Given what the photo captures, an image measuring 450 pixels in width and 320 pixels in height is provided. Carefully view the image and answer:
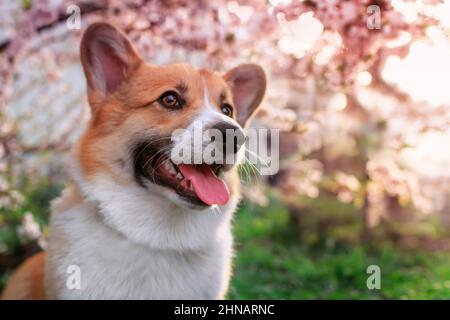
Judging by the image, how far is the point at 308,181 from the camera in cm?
770

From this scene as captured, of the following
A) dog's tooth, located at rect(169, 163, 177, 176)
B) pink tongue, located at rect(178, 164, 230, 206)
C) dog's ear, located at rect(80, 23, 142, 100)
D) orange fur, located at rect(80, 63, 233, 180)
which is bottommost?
pink tongue, located at rect(178, 164, 230, 206)

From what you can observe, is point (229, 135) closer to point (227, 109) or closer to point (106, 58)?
point (227, 109)

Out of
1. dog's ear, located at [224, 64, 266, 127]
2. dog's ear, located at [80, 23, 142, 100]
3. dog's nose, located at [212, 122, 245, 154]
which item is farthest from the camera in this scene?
dog's ear, located at [224, 64, 266, 127]

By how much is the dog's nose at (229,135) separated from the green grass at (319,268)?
5.39 ft

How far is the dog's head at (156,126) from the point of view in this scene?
2.79m

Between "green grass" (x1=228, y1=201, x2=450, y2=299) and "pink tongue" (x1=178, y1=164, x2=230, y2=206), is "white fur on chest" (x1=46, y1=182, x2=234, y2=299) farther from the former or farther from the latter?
"green grass" (x1=228, y1=201, x2=450, y2=299)

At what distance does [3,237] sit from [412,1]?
3892mm

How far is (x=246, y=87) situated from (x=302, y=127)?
726 millimetres

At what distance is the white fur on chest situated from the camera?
2.90m

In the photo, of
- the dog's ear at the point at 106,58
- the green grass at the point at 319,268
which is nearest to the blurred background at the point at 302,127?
the green grass at the point at 319,268

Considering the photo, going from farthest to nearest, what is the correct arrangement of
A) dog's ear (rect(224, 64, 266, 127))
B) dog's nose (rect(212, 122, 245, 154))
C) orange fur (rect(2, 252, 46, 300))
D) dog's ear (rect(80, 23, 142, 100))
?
dog's ear (rect(224, 64, 266, 127))
orange fur (rect(2, 252, 46, 300))
dog's ear (rect(80, 23, 142, 100))
dog's nose (rect(212, 122, 245, 154))

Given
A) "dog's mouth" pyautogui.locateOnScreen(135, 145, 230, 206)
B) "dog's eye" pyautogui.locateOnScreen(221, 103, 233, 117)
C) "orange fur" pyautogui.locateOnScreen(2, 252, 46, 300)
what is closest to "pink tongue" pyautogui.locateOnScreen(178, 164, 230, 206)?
"dog's mouth" pyautogui.locateOnScreen(135, 145, 230, 206)

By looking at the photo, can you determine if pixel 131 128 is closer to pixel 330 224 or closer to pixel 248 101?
pixel 248 101
